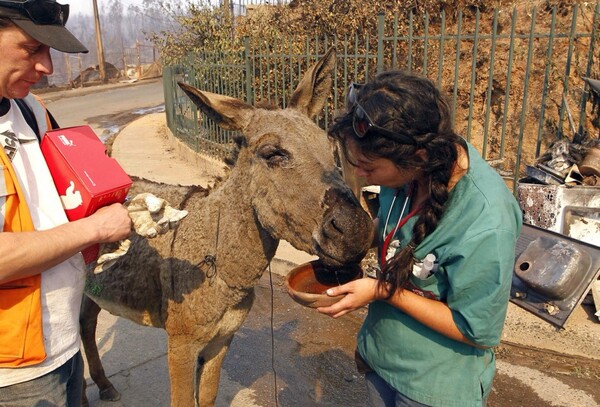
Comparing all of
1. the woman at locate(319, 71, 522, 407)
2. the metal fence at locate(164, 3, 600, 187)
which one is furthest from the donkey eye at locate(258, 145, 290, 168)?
the metal fence at locate(164, 3, 600, 187)

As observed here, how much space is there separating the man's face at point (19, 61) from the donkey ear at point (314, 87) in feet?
4.91

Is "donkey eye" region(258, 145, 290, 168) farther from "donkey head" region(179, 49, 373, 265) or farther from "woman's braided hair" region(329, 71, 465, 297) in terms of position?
"woman's braided hair" region(329, 71, 465, 297)

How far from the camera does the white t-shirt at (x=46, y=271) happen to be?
1927 millimetres

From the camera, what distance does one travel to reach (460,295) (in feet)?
6.16

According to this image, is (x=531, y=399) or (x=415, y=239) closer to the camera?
(x=415, y=239)

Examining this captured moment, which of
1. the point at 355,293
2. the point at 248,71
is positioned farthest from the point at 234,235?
the point at 248,71

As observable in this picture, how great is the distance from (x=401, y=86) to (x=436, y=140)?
0.23 metres

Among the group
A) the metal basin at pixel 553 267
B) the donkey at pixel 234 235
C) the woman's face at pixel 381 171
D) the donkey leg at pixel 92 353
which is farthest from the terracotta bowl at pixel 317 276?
the metal basin at pixel 553 267

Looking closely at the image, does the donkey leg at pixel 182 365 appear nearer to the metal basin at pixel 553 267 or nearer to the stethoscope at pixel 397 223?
the stethoscope at pixel 397 223

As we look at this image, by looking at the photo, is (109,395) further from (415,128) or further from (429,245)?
(415,128)

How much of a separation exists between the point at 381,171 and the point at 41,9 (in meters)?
1.42

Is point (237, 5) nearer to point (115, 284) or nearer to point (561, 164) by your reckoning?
point (561, 164)

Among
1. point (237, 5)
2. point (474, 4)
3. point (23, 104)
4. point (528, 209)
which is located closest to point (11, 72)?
point (23, 104)

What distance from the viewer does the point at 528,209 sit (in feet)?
18.6
